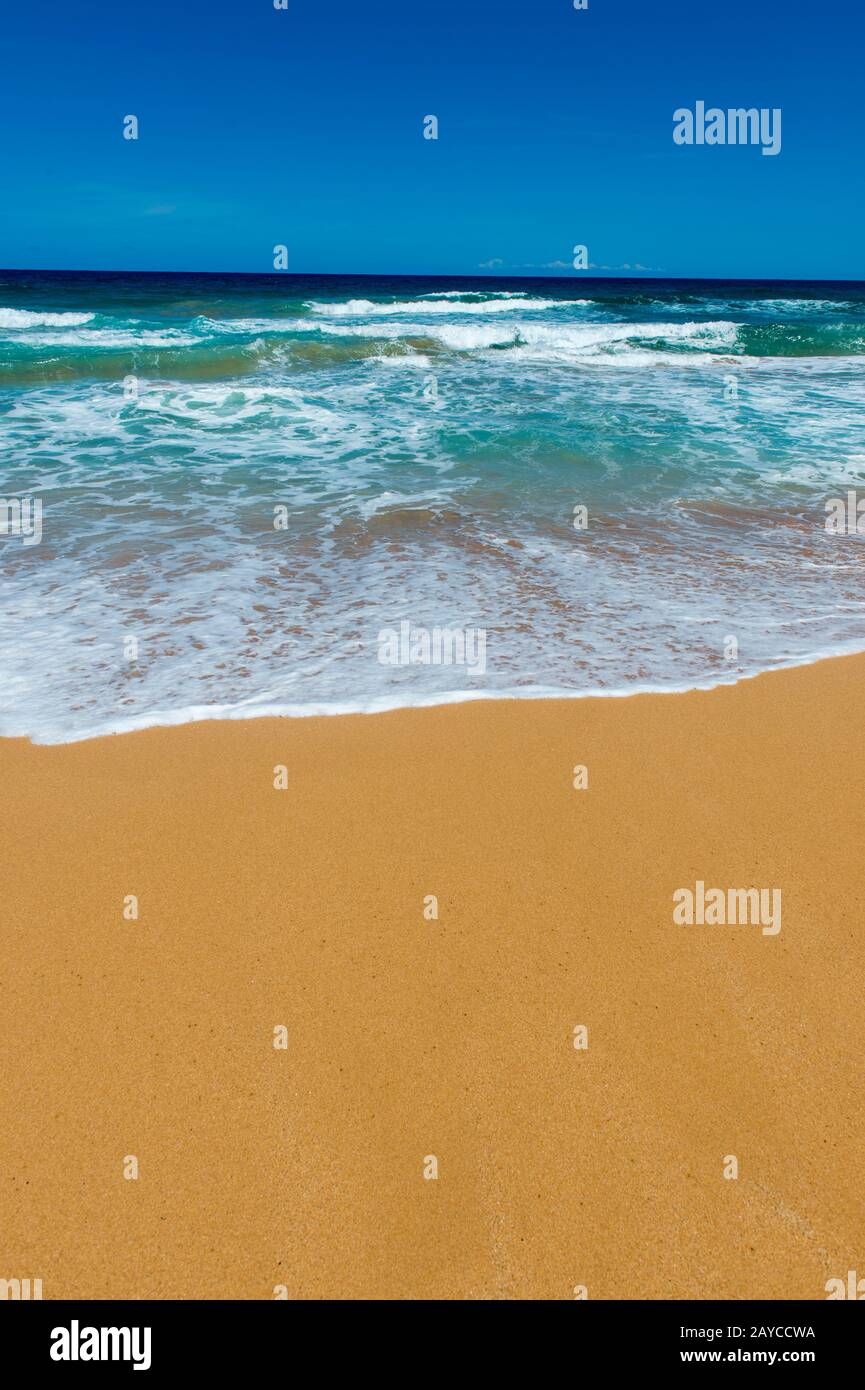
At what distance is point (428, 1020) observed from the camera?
2.58 meters

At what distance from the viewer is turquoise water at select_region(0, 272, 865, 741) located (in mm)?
4961

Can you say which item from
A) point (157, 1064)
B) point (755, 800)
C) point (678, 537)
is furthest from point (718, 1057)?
point (678, 537)

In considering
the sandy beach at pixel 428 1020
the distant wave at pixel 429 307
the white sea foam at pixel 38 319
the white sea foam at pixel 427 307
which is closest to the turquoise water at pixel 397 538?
the sandy beach at pixel 428 1020

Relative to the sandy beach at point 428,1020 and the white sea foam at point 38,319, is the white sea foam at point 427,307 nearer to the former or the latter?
the white sea foam at point 38,319

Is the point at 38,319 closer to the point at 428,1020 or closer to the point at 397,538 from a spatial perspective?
the point at 397,538

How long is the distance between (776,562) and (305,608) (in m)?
4.25

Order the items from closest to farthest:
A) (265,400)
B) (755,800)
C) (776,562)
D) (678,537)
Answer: (755,800), (776,562), (678,537), (265,400)

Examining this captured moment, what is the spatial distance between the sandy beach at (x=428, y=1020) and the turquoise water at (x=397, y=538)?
91cm

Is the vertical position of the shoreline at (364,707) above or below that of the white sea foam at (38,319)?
below

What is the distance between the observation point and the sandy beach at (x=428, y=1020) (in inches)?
78.3

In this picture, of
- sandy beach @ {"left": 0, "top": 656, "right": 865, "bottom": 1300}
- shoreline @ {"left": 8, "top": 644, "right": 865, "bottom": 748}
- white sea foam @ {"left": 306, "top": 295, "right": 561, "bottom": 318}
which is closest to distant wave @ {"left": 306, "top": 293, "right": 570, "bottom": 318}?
white sea foam @ {"left": 306, "top": 295, "right": 561, "bottom": 318}

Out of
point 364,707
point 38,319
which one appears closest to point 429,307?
point 38,319

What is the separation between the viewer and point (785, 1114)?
229 centimetres
